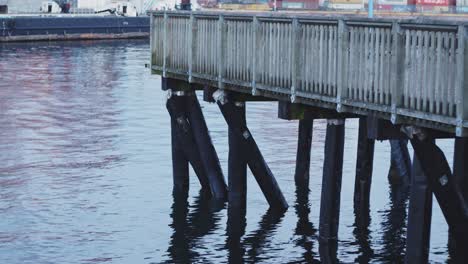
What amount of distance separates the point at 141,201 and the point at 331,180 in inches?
386

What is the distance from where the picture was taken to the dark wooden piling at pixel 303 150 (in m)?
33.8

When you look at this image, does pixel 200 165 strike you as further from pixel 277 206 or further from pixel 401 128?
pixel 401 128

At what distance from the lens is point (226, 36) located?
1129 inches

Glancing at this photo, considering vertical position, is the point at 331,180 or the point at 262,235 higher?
the point at 331,180

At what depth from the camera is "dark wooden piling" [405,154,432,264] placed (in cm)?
2164

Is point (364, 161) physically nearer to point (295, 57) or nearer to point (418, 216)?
point (295, 57)

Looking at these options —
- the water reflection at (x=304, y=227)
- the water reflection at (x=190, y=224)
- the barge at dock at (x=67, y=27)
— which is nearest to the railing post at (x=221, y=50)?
the water reflection at (x=190, y=224)

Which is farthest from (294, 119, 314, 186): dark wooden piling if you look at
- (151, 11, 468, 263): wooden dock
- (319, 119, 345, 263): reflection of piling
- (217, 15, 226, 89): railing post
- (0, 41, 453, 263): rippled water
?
(319, 119, 345, 263): reflection of piling

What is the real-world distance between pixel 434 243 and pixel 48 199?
36.7 ft

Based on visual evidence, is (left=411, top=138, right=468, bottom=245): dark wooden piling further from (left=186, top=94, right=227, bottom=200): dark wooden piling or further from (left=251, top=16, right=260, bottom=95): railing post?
(left=186, top=94, right=227, bottom=200): dark wooden piling

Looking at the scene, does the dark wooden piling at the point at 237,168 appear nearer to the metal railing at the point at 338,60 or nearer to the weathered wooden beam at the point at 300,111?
the metal railing at the point at 338,60

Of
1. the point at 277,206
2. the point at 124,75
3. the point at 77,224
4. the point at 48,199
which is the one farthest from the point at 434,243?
the point at 124,75

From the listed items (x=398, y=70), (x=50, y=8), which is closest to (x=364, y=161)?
(x=398, y=70)

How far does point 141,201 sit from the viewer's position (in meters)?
34.7
